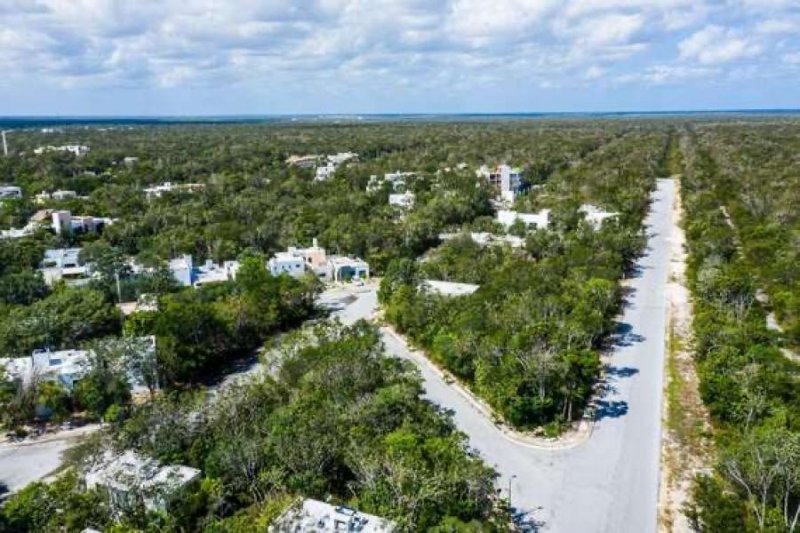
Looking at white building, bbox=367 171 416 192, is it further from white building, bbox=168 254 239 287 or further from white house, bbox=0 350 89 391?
white house, bbox=0 350 89 391

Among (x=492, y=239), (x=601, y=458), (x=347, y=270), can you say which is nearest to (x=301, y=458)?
(x=601, y=458)

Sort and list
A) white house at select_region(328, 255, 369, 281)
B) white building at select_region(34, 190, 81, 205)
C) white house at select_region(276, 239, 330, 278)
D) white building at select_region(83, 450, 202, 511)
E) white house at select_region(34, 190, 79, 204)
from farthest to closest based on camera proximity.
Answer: white house at select_region(34, 190, 79, 204) < white building at select_region(34, 190, 81, 205) < white house at select_region(328, 255, 369, 281) < white house at select_region(276, 239, 330, 278) < white building at select_region(83, 450, 202, 511)

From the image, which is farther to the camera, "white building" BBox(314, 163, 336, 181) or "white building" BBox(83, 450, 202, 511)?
"white building" BBox(314, 163, 336, 181)

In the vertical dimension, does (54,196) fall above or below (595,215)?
above

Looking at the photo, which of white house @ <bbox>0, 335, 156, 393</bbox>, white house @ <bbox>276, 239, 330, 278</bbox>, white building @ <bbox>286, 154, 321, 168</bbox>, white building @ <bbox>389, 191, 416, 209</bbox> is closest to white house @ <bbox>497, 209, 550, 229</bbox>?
white building @ <bbox>389, 191, 416, 209</bbox>

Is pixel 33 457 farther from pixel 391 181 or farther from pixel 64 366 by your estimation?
pixel 391 181
